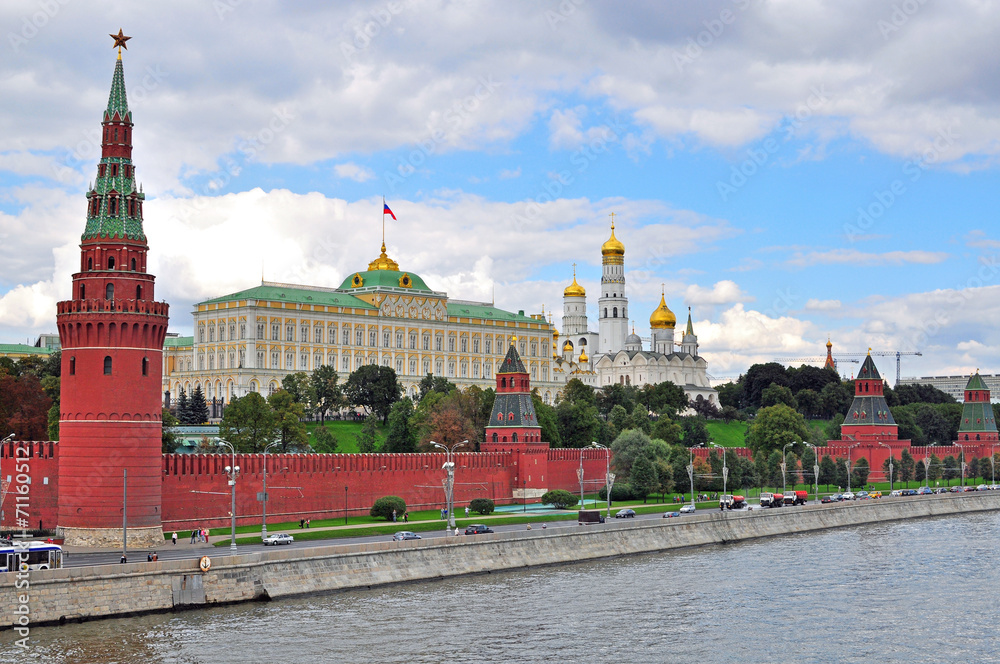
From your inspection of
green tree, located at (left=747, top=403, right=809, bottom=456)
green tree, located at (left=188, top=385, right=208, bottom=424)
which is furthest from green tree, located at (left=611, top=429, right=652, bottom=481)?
green tree, located at (left=188, top=385, right=208, bottom=424)

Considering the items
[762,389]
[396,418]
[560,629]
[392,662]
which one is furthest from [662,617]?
[762,389]

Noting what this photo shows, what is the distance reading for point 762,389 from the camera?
176m

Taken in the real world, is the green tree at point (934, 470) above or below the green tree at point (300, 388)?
below

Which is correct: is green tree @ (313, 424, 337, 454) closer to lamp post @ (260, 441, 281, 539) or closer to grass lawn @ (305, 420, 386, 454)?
grass lawn @ (305, 420, 386, 454)

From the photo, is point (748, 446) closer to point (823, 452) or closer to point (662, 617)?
point (823, 452)

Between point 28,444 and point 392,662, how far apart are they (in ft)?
108

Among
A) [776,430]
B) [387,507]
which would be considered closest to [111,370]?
[387,507]

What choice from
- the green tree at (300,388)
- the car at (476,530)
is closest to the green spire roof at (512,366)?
the green tree at (300,388)

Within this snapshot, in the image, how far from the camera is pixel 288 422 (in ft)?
295

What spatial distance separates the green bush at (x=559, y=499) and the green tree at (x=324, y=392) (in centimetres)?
3973

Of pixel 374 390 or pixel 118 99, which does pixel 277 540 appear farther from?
pixel 374 390

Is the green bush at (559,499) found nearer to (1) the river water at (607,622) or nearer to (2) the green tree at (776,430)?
(1) the river water at (607,622)

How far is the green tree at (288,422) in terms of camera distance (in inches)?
3529

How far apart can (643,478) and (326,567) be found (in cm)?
4123
